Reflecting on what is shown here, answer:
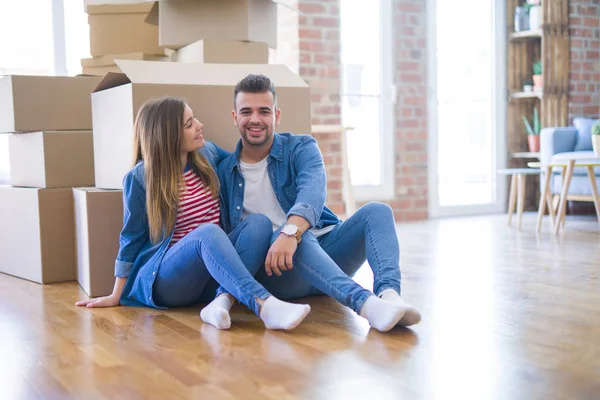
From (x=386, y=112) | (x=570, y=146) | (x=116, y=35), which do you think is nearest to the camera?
(x=116, y=35)

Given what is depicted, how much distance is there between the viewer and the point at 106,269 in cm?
263

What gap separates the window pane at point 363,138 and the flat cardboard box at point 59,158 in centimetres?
257

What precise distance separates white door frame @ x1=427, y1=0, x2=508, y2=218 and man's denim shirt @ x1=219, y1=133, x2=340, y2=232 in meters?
3.36

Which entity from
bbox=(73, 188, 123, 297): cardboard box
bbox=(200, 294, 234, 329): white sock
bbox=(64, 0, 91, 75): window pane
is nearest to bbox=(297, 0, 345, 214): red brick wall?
bbox=(64, 0, 91, 75): window pane

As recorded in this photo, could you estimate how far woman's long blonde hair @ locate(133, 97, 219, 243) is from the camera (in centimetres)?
221

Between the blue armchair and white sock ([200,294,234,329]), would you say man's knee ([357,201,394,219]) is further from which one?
the blue armchair

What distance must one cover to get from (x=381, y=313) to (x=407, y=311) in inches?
2.6

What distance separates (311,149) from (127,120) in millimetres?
640

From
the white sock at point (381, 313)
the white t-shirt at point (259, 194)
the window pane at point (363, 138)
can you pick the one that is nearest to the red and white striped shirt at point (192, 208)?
the white t-shirt at point (259, 194)

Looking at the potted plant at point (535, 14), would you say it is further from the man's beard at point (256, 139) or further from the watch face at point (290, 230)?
the watch face at point (290, 230)

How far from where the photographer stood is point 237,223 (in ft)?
7.45

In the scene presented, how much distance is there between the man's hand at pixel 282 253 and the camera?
2016 mm

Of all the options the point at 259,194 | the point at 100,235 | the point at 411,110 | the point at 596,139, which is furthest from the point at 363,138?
the point at 259,194

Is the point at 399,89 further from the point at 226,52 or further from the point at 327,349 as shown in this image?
the point at 327,349
